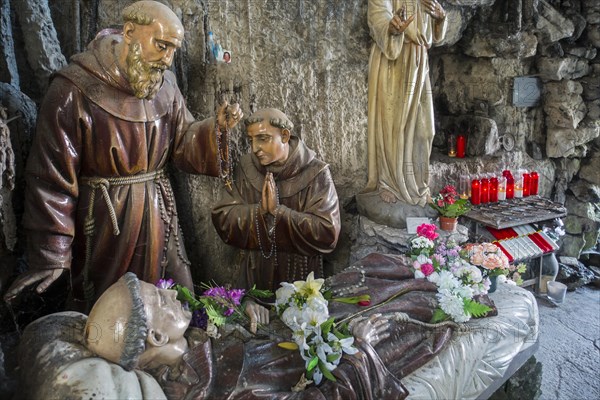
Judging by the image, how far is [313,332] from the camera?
2604mm

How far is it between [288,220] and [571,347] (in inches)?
131

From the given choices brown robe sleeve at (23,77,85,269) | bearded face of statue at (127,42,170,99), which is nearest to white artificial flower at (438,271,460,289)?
bearded face of statue at (127,42,170,99)

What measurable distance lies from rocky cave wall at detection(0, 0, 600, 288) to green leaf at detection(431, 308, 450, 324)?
6.58ft

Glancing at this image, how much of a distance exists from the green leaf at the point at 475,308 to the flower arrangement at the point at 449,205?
1804 millimetres

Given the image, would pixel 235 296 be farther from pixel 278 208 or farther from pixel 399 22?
pixel 399 22

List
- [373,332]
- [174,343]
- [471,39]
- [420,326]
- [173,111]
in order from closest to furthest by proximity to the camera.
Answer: [174,343]
[373,332]
[420,326]
[173,111]
[471,39]

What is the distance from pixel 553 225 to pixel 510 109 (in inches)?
67.6

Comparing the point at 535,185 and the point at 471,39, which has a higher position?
the point at 471,39

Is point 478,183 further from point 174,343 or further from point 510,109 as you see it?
point 174,343

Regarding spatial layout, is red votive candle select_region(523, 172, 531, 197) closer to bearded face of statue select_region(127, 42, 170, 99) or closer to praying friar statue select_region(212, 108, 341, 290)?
praying friar statue select_region(212, 108, 341, 290)

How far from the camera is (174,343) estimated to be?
2.41 m

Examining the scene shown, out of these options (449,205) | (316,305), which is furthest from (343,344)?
(449,205)

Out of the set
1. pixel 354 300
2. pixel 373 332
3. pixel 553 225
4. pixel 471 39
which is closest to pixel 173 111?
pixel 354 300

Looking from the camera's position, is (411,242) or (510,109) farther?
(510,109)
